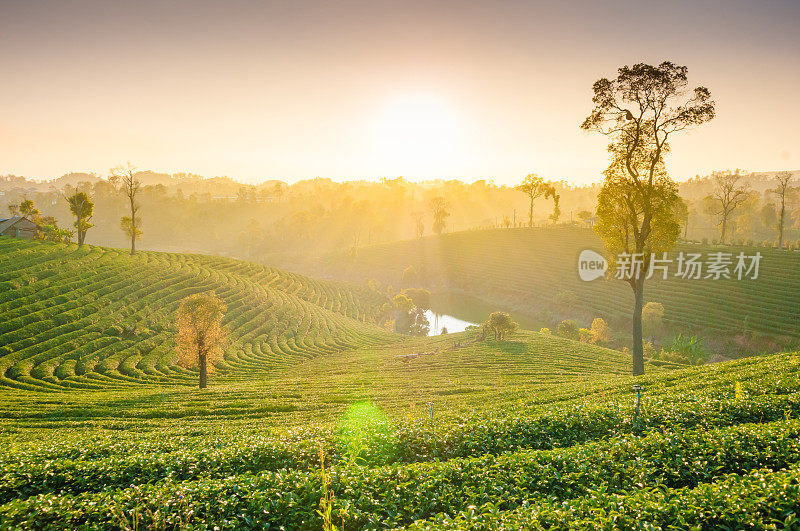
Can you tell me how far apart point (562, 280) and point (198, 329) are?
288 feet

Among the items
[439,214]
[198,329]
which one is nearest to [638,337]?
[198,329]

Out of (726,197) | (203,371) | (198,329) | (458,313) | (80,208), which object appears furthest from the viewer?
(458,313)

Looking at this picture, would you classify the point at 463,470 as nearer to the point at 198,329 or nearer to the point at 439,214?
the point at 198,329

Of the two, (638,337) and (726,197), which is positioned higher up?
(726,197)

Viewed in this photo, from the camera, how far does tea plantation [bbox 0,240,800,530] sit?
288 inches

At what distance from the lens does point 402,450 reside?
1209 centimetres

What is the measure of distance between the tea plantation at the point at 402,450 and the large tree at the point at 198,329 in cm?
355

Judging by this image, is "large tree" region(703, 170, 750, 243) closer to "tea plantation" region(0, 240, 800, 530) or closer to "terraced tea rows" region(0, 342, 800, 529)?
"tea plantation" region(0, 240, 800, 530)

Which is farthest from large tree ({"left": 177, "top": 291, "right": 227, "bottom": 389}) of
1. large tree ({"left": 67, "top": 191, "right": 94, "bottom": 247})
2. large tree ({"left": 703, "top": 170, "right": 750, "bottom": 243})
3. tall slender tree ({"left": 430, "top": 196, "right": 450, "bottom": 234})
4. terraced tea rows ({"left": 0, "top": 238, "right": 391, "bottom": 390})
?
tall slender tree ({"left": 430, "top": 196, "right": 450, "bottom": 234})

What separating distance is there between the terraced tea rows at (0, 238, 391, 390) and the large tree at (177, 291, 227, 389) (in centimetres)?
548

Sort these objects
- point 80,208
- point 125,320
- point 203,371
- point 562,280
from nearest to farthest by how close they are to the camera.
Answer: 1. point 203,371
2. point 125,320
3. point 80,208
4. point 562,280

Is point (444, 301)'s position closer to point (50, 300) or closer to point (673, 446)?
point (50, 300)

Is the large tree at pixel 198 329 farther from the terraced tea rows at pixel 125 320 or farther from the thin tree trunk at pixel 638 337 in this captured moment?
the thin tree trunk at pixel 638 337

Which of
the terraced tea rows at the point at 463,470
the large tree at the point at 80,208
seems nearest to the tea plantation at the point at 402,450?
the terraced tea rows at the point at 463,470
